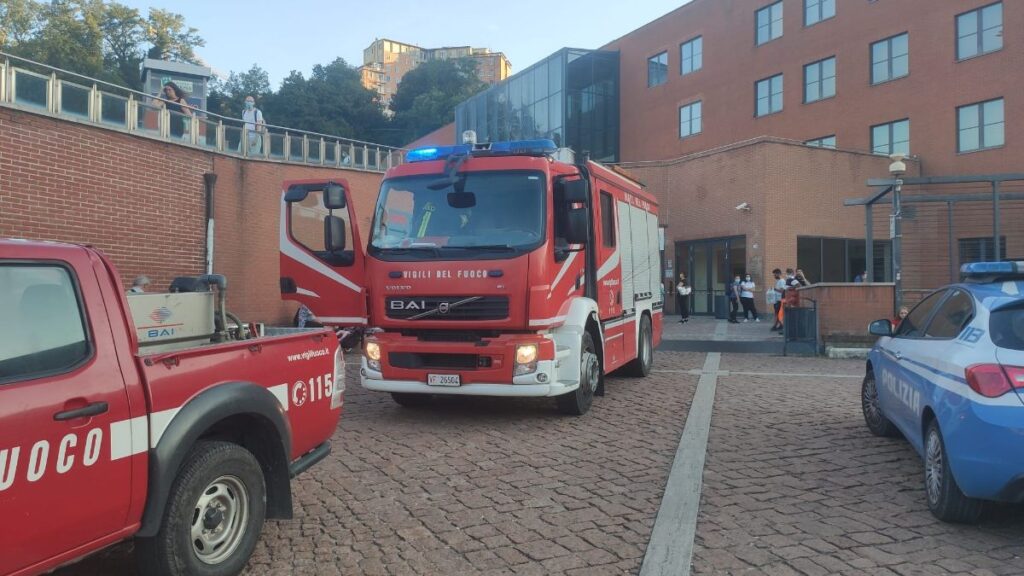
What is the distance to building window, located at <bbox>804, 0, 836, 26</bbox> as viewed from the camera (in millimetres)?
28609

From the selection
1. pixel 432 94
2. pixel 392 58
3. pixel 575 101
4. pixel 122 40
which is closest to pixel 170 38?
pixel 122 40

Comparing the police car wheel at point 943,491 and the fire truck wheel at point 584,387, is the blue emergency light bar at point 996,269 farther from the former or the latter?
the fire truck wheel at point 584,387

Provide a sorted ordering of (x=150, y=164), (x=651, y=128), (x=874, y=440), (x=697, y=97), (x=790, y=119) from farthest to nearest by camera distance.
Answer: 1. (x=651, y=128)
2. (x=697, y=97)
3. (x=790, y=119)
4. (x=150, y=164)
5. (x=874, y=440)

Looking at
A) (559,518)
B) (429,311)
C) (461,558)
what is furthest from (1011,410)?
(429,311)

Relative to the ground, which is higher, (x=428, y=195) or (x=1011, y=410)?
(x=428, y=195)

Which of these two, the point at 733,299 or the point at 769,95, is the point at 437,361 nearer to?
the point at 733,299

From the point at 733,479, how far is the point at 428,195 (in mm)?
4142

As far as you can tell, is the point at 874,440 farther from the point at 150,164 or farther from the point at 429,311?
the point at 150,164

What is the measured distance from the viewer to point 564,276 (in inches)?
287

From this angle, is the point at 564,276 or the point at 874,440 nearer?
the point at 874,440

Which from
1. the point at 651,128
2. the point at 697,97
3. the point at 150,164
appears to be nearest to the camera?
the point at 150,164

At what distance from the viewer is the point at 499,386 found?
22.8 ft

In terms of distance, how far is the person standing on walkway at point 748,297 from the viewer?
2230 cm

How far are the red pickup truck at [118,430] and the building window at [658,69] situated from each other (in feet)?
112
